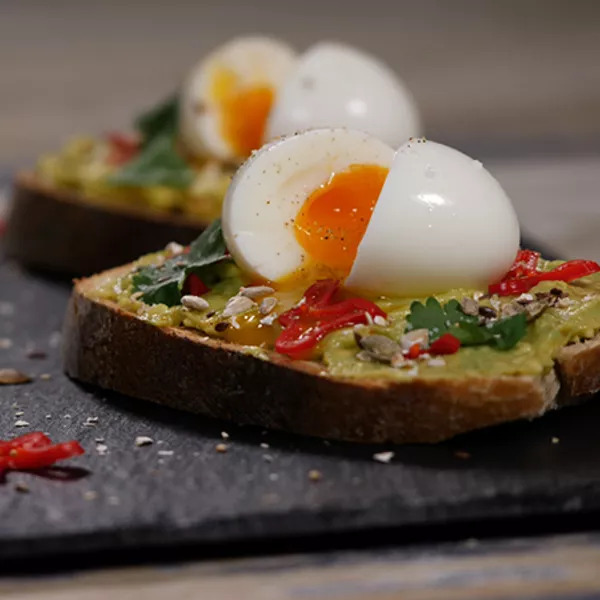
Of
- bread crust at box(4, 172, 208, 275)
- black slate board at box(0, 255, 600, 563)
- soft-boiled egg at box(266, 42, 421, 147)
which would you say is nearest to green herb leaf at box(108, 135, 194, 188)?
bread crust at box(4, 172, 208, 275)

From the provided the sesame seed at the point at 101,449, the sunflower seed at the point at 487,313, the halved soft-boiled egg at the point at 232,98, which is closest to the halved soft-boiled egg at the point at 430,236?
the sunflower seed at the point at 487,313

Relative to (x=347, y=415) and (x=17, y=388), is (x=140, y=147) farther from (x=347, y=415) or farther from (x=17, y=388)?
(x=347, y=415)

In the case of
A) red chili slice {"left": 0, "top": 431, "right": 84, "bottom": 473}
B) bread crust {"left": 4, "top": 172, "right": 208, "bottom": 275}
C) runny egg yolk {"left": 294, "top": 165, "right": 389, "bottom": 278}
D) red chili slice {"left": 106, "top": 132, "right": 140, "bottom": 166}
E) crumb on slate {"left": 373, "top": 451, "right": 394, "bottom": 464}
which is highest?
runny egg yolk {"left": 294, "top": 165, "right": 389, "bottom": 278}

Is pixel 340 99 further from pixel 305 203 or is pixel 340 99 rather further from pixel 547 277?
pixel 547 277

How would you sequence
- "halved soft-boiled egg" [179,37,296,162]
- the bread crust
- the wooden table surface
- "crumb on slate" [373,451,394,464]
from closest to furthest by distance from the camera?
1. the wooden table surface
2. "crumb on slate" [373,451,394,464]
3. the bread crust
4. "halved soft-boiled egg" [179,37,296,162]

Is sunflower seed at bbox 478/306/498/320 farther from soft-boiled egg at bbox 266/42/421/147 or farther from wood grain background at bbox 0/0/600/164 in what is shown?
wood grain background at bbox 0/0/600/164

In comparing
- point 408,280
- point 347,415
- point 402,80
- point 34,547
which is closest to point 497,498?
point 347,415

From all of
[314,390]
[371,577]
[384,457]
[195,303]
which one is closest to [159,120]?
[195,303]
